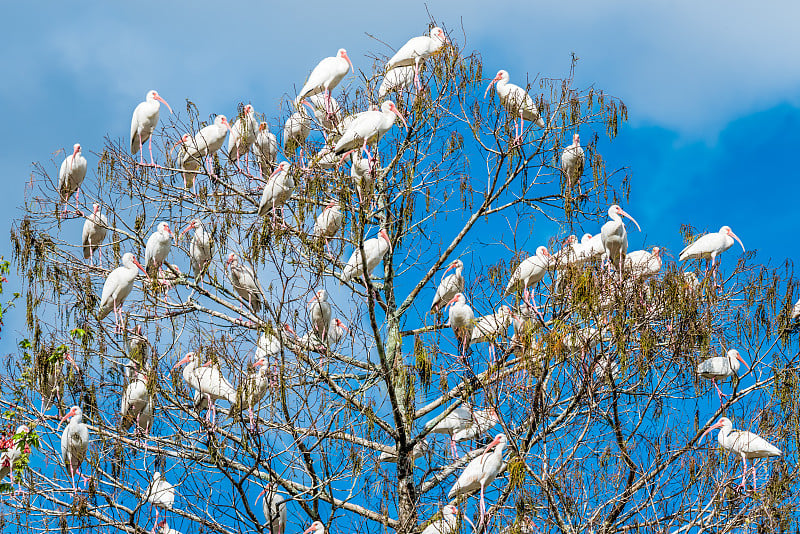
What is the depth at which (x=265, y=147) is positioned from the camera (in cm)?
941

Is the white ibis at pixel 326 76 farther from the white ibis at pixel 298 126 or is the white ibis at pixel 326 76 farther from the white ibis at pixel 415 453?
the white ibis at pixel 415 453

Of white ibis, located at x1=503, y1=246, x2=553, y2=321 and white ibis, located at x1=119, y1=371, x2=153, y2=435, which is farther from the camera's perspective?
white ibis, located at x1=119, y1=371, x2=153, y2=435

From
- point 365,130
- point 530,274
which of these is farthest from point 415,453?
point 365,130

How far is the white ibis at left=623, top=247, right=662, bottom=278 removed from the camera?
743cm

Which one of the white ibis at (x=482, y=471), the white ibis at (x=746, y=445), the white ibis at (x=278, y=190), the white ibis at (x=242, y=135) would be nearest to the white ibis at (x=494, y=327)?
the white ibis at (x=482, y=471)

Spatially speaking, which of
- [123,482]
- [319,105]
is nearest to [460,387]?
[123,482]

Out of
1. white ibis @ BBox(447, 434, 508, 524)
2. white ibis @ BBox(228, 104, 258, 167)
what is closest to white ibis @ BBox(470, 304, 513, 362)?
white ibis @ BBox(447, 434, 508, 524)

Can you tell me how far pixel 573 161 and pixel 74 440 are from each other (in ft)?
16.6

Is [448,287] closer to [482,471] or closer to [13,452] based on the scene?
[482,471]

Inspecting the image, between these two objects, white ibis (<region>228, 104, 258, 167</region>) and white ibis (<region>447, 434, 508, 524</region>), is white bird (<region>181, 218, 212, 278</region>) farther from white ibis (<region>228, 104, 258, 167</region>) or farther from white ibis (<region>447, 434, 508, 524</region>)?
white ibis (<region>447, 434, 508, 524</region>)

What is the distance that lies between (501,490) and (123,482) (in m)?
2.86

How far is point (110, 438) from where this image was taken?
24.7 feet

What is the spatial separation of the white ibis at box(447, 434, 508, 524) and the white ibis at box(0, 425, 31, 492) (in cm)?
308

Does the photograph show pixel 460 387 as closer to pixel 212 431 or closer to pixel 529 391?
pixel 529 391
